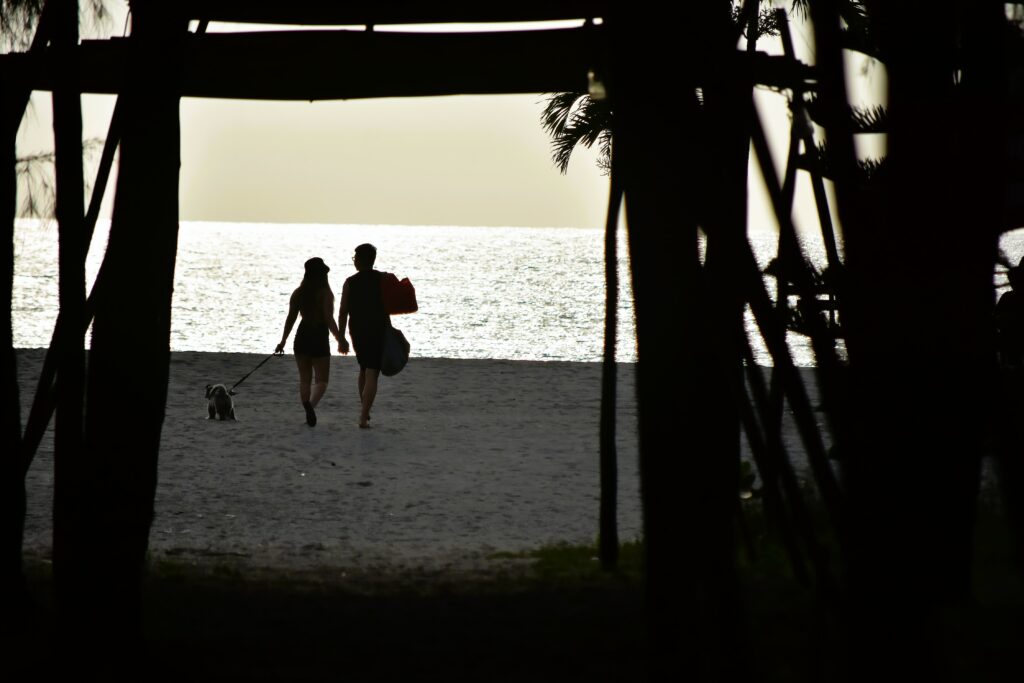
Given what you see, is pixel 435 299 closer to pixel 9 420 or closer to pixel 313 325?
pixel 313 325

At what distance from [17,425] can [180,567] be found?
160cm

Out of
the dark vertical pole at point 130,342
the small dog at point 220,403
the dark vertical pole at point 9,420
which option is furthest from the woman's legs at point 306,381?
the dark vertical pole at point 130,342

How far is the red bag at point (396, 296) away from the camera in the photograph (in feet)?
40.3

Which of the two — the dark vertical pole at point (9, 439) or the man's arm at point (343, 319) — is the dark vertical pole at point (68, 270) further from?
the man's arm at point (343, 319)

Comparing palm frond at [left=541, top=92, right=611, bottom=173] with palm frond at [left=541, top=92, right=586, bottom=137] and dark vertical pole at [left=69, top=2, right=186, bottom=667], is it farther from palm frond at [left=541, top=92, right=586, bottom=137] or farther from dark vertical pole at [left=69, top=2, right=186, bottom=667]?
dark vertical pole at [left=69, top=2, right=186, bottom=667]

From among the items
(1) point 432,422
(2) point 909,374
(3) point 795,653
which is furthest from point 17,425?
(1) point 432,422

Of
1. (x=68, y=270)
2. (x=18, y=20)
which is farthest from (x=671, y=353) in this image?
(x=18, y=20)

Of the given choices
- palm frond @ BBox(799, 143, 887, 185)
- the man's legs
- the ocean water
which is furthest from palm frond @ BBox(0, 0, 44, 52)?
the man's legs

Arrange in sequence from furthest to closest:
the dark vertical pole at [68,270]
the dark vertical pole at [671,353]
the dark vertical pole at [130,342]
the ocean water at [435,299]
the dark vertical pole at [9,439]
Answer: the ocean water at [435,299]
the dark vertical pole at [9,439]
the dark vertical pole at [68,270]
the dark vertical pole at [130,342]
the dark vertical pole at [671,353]

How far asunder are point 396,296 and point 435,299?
185 feet

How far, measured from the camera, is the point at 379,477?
10195 mm

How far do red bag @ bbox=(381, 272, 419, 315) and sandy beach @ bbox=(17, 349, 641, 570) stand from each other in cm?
119

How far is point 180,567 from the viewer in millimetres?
6906

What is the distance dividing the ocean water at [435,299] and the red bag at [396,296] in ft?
10.1
